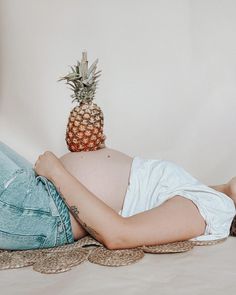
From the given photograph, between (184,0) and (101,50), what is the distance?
44 cm

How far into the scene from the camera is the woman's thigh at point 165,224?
148 cm

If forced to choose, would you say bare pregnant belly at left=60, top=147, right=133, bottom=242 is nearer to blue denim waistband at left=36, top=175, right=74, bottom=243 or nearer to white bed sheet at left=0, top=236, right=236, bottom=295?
blue denim waistband at left=36, top=175, right=74, bottom=243

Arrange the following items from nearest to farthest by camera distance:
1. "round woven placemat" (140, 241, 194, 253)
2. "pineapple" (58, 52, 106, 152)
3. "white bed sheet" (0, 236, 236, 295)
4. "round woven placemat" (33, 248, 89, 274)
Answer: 1. "white bed sheet" (0, 236, 236, 295)
2. "round woven placemat" (33, 248, 89, 274)
3. "round woven placemat" (140, 241, 194, 253)
4. "pineapple" (58, 52, 106, 152)

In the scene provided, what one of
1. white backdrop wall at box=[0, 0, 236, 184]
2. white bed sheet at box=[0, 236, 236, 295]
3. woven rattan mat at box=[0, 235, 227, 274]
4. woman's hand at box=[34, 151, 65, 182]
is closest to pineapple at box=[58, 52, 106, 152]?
woman's hand at box=[34, 151, 65, 182]

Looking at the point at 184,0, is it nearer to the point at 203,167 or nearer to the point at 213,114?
the point at 213,114

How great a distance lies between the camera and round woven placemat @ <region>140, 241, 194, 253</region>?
59.4 inches

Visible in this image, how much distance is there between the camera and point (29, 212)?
1.51m

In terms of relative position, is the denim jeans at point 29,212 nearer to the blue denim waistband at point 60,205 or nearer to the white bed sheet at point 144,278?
the blue denim waistband at point 60,205

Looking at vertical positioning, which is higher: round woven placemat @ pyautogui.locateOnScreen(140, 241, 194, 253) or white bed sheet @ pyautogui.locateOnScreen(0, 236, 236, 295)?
round woven placemat @ pyautogui.locateOnScreen(140, 241, 194, 253)

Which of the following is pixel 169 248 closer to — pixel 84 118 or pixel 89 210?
pixel 89 210

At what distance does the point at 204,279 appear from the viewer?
4.31 feet

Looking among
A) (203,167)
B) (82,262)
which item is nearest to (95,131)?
(82,262)

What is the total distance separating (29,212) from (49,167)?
141 millimetres

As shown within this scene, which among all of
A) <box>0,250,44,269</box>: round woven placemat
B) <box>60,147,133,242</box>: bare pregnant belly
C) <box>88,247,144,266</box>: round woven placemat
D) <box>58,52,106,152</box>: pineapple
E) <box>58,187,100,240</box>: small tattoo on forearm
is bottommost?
<box>0,250,44,269</box>: round woven placemat
